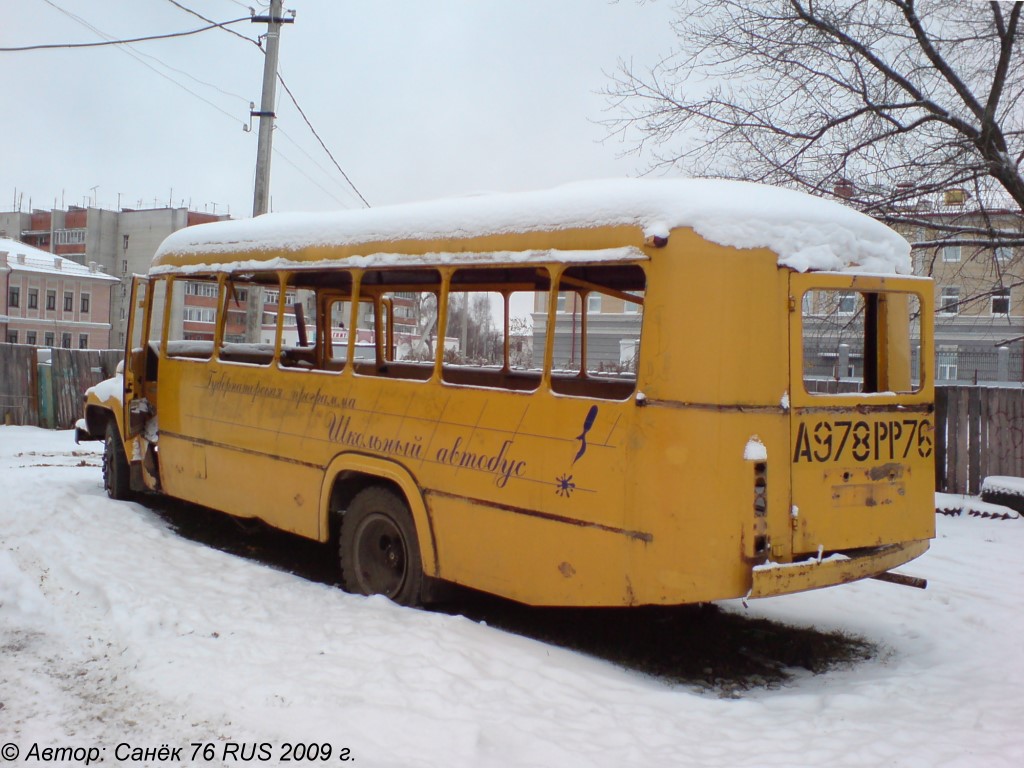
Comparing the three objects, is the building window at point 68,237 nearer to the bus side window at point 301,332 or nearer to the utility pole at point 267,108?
the utility pole at point 267,108

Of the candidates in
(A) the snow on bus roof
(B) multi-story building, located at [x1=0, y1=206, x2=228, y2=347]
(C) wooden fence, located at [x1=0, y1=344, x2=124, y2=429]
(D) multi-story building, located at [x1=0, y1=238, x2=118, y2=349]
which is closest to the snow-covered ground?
(A) the snow on bus roof

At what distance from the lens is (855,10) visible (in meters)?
13.5

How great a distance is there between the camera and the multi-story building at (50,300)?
2447 inches

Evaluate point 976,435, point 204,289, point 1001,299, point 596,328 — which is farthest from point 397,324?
point 1001,299

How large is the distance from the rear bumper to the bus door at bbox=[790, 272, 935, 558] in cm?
7

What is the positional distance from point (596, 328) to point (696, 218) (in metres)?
2.52

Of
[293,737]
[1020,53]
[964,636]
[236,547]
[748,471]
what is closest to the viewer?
[293,737]

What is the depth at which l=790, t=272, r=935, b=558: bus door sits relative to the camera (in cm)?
495

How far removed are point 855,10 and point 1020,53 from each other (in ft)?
7.62

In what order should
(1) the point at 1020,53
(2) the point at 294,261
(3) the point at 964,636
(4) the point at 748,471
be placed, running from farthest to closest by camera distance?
(1) the point at 1020,53, (2) the point at 294,261, (3) the point at 964,636, (4) the point at 748,471

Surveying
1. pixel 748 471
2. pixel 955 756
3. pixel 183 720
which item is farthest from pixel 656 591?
pixel 183 720

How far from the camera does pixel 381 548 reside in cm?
648

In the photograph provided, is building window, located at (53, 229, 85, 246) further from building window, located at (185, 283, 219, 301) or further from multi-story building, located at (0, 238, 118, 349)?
building window, located at (185, 283, 219, 301)

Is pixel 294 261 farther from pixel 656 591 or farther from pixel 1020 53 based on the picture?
pixel 1020 53
